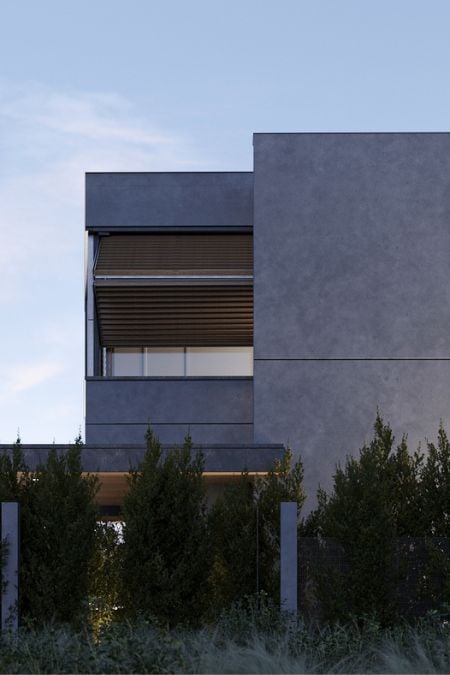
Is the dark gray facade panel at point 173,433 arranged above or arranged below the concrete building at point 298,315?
below

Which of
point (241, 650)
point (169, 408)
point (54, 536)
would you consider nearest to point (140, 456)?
point (169, 408)

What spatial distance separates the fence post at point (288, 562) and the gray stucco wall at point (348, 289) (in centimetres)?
492

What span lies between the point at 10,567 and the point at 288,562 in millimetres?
3674

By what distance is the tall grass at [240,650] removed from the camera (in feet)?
35.2

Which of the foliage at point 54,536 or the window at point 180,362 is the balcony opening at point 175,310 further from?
the foliage at point 54,536

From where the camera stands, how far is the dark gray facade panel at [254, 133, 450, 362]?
2011cm

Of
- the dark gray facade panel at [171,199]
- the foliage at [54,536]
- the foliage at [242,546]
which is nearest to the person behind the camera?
the foliage at [54,536]

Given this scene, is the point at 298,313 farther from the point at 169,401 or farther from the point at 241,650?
the point at 241,650

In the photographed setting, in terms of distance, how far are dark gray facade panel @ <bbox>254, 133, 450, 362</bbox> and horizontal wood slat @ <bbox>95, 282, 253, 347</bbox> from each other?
0.88 meters

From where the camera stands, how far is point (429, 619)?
14.3 m

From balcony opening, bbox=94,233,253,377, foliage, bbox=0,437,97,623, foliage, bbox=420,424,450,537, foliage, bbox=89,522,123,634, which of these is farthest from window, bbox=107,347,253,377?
foliage, bbox=420,424,450,537

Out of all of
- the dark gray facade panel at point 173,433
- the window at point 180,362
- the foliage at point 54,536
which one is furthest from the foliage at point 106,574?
the window at point 180,362

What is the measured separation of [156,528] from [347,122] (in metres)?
9.73

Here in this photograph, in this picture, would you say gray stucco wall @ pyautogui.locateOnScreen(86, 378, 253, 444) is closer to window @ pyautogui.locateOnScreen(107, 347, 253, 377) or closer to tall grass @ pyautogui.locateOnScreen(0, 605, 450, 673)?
window @ pyautogui.locateOnScreen(107, 347, 253, 377)
